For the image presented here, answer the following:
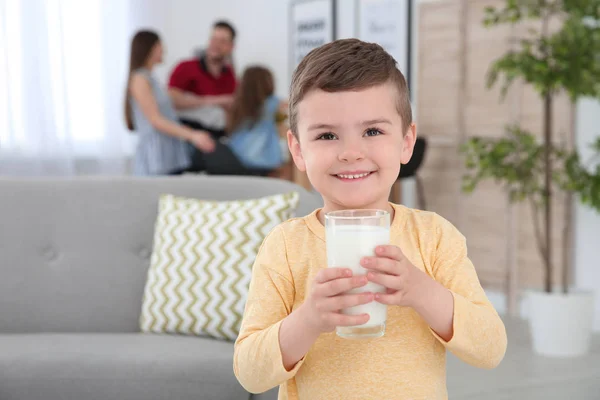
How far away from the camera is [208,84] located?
552 cm

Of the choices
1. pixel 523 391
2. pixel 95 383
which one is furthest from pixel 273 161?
pixel 95 383

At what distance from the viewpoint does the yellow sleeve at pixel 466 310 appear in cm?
108

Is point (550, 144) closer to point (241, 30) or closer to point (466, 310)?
point (466, 310)

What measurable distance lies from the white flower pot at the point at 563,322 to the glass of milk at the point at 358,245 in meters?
2.65

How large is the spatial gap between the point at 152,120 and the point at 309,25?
228 centimetres

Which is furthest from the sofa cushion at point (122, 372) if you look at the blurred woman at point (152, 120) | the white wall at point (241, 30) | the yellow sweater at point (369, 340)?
the white wall at point (241, 30)

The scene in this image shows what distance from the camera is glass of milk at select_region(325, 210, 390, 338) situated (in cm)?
99

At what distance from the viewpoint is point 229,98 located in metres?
5.44

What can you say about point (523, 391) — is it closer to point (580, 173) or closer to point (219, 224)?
point (580, 173)

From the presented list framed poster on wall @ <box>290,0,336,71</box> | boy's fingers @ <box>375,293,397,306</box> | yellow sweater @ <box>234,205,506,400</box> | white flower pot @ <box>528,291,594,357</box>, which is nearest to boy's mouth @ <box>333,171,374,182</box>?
yellow sweater @ <box>234,205,506,400</box>

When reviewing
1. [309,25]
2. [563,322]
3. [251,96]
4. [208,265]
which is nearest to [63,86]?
[251,96]

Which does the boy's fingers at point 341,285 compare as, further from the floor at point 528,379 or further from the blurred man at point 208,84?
the blurred man at point 208,84

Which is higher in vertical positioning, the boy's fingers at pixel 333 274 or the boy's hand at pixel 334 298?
the boy's fingers at pixel 333 274

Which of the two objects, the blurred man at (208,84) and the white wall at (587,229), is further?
the blurred man at (208,84)
